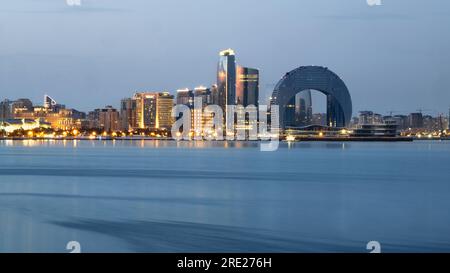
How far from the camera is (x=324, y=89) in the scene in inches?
5187

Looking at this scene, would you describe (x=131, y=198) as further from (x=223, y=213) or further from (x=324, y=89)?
(x=324, y=89)

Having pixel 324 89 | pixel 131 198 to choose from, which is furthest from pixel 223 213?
pixel 324 89

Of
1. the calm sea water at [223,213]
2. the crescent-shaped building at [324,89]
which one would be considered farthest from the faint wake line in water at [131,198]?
the crescent-shaped building at [324,89]

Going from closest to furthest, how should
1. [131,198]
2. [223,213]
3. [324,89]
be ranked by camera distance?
[223,213] < [131,198] < [324,89]

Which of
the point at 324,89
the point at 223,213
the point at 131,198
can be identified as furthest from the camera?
the point at 324,89

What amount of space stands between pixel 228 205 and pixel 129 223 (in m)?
5.30

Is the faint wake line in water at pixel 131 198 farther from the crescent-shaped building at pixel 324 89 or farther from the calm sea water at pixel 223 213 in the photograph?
the crescent-shaped building at pixel 324 89

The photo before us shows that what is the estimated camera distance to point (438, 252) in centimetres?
1511

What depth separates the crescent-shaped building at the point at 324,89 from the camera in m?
132

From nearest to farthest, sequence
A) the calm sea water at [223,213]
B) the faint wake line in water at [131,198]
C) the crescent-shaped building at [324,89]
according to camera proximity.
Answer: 1. the calm sea water at [223,213]
2. the faint wake line in water at [131,198]
3. the crescent-shaped building at [324,89]

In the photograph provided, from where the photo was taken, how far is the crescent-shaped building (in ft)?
432

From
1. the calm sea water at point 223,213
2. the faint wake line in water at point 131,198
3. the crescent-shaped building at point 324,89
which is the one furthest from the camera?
the crescent-shaped building at point 324,89

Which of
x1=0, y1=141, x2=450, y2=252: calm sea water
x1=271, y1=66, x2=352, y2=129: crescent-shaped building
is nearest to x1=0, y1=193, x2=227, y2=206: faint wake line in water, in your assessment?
x1=0, y1=141, x2=450, y2=252: calm sea water
